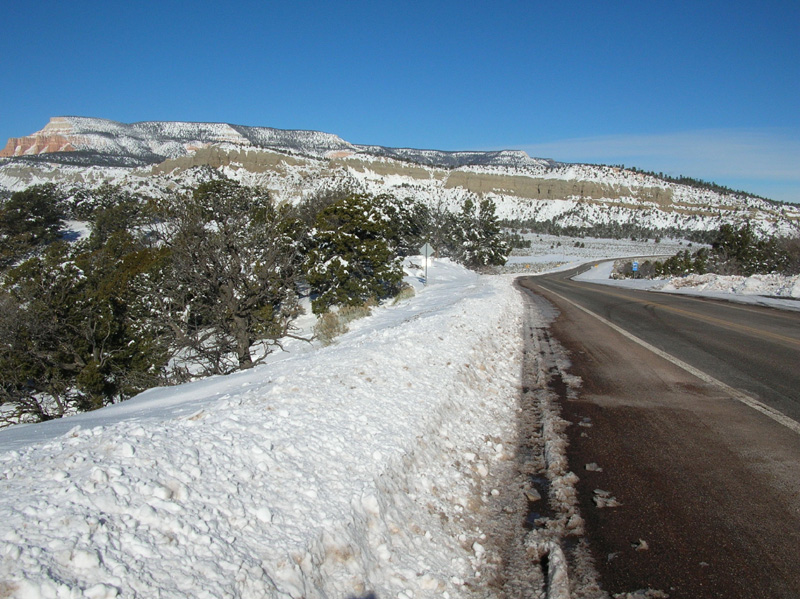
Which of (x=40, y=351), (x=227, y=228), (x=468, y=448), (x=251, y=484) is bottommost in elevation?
(x=40, y=351)

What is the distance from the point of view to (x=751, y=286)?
2214 centimetres

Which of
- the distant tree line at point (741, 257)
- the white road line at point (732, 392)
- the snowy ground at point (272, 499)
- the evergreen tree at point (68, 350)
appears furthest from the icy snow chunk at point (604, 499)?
the distant tree line at point (741, 257)

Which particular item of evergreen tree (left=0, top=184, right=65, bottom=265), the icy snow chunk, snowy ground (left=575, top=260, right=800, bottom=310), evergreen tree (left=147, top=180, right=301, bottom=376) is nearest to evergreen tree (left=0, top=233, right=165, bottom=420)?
evergreen tree (left=147, top=180, right=301, bottom=376)

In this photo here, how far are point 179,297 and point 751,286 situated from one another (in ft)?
80.0

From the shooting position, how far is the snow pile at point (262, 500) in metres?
2.36

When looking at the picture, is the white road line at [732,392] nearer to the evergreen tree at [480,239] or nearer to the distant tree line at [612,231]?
the evergreen tree at [480,239]

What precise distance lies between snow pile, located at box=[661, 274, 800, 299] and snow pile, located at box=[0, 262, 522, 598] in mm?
20752

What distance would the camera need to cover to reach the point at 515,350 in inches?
389

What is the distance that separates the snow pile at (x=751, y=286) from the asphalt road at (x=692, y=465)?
1304cm

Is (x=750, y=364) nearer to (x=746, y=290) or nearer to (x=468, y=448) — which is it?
(x=468, y=448)

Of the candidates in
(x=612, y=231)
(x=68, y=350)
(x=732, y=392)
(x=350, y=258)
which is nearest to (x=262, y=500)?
(x=732, y=392)

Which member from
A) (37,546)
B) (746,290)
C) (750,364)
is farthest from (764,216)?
(37,546)

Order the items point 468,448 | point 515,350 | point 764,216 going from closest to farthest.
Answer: point 468,448 < point 515,350 < point 764,216

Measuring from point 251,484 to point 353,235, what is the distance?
24.9m
